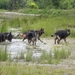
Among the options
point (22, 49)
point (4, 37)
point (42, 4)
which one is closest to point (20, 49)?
point (22, 49)

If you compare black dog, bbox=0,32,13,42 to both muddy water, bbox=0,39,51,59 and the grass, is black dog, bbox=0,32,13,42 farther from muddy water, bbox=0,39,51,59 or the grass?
the grass

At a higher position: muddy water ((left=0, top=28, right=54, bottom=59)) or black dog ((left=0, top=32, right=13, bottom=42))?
black dog ((left=0, top=32, right=13, bottom=42))

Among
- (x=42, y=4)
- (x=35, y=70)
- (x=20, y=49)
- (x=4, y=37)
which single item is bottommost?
(x=35, y=70)

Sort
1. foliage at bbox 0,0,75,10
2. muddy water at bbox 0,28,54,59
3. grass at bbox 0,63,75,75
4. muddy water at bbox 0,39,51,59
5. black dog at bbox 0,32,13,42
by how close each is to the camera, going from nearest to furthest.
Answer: grass at bbox 0,63,75,75
muddy water at bbox 0,39,51,59
muddy water at bbox 0,28,54,59
black dog at bbox 0,32,13,42
foliage at bbox 0,0,75,10

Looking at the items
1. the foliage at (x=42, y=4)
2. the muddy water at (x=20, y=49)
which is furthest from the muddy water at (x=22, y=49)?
the foliage at (x=42, y=4)

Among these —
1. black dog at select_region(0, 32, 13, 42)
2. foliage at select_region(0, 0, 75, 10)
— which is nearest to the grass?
black dog at select_region(0, 32, 13, 42)

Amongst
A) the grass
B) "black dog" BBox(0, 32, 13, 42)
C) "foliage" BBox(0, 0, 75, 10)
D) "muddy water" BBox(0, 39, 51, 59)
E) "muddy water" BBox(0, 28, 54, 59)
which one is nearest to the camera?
the grass

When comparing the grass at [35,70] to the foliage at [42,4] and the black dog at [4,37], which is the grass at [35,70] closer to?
the black dog at [4,37]

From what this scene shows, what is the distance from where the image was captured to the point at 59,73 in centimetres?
1053

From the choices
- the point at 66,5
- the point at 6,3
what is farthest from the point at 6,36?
the point at 6,3

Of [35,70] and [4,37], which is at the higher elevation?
[4,37]

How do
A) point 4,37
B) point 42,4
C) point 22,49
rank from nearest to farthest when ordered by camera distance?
point 22,49, point 4,37, point 42,4

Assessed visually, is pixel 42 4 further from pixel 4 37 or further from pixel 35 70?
pixel 35 70

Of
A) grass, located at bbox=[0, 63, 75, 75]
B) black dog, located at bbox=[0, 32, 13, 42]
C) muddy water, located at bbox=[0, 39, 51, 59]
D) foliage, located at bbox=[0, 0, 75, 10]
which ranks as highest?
foliage, located at bbox=[0, 0, 75, 10]
